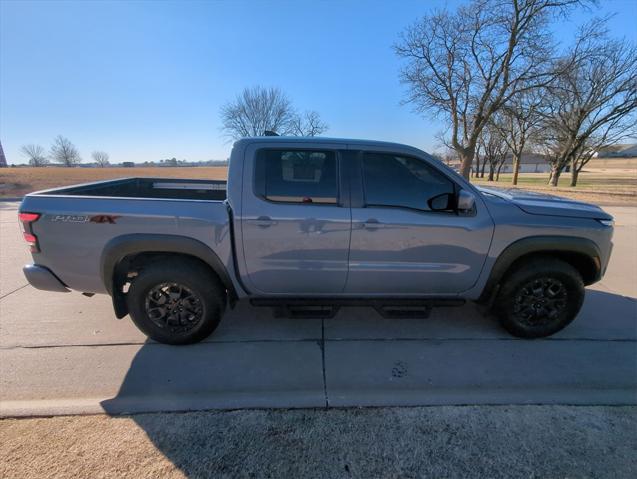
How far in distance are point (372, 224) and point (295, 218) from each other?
0.67m

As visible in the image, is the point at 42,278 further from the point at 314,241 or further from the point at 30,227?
the point at 314,241

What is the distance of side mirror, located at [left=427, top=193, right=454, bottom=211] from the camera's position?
2797 millimetres

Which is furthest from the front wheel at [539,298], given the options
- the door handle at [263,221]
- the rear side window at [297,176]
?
the door handle at [263,221]

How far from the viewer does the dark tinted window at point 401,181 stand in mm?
2812

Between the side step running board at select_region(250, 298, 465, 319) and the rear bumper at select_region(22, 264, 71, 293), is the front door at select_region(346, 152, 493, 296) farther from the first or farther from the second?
the rear bumper at select_region(22, 264, 71, 293)

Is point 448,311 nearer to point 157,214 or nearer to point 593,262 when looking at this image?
point 593,262

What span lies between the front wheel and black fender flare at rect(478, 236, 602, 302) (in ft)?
0.40

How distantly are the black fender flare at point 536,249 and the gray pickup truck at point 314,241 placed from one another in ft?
0.03

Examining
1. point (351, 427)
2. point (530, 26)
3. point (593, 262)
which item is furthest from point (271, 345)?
point (530, 26)

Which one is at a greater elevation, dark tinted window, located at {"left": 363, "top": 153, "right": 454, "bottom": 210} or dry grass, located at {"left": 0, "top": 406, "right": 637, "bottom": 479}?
dark tinted window, located at {"left": 363, "top": 153, "right": 454, "bottom": 210}

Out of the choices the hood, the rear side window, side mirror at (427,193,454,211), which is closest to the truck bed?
the rear side window

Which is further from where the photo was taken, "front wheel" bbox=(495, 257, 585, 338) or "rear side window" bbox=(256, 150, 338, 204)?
"front wheel" bbox=(495, 257, 585, 338)

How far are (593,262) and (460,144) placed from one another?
2323 cm

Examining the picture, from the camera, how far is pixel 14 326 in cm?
336
